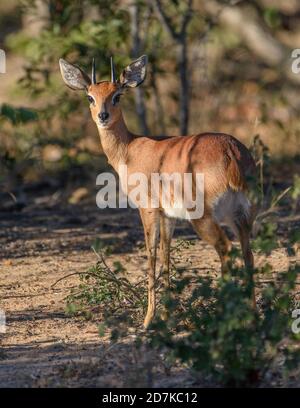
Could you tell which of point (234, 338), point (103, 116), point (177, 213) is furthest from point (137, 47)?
point (234, 338)

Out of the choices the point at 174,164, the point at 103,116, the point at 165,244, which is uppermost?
the point at 103,116

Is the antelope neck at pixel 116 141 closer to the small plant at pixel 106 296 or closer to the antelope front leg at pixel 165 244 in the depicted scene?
the antelope front leg at pixel 165 244

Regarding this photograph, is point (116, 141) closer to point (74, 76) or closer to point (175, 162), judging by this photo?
point (74, 76)

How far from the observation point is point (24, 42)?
11156mm

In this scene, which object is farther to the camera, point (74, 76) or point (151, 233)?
point (74, 76)

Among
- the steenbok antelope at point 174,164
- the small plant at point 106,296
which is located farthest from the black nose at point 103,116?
the small plant at point 106,296

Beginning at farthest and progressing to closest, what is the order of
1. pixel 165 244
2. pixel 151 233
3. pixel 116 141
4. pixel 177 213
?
pixel 116 141 < pixel 165 244 < pixel 151 233 < pixel 177 213

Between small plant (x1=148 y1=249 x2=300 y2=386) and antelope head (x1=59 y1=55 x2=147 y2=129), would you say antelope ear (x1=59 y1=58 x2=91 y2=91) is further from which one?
small plant (x1=148 y1=249 x2=300 y2=386)

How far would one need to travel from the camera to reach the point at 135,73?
7.61 m

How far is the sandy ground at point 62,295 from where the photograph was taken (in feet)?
18.5

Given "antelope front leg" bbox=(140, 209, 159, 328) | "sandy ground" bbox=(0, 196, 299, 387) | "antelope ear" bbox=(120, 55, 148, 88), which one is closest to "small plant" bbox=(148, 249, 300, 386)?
"sandy ground" bbox=(0, 196, 299, 387)

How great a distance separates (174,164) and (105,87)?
960 millimetres

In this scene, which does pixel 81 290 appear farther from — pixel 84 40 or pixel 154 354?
pixel 84 40

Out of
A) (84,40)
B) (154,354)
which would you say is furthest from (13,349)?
(84,40)
